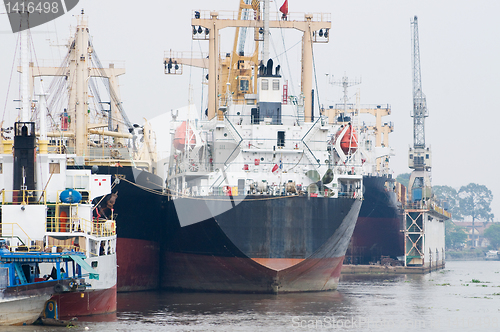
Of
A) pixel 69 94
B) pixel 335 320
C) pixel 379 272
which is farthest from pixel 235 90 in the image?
pixel 335 320

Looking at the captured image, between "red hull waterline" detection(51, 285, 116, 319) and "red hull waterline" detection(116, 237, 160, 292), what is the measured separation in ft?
28.8

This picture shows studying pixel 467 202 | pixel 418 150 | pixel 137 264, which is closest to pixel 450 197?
pixel 467 202

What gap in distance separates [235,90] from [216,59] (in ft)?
12.8

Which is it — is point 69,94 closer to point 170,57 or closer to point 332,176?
point 170,57

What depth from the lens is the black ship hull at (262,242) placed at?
3691 centimetres

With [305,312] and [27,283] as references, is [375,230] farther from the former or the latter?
[27,283]

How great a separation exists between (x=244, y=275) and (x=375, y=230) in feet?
101

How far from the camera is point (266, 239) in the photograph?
1453 inches

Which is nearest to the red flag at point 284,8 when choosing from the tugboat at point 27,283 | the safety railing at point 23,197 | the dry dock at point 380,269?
the dry dock at point 380,269

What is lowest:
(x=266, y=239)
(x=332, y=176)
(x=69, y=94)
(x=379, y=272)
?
(x=379, y=272)

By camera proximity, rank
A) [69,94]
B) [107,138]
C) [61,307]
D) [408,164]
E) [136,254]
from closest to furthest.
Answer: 1. [61,307]
2. [136,254]
3. [69,94]
4. [107,138]
5. [408,164]

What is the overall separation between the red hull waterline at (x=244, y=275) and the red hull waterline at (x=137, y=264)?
1.29m

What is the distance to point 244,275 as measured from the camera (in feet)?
123

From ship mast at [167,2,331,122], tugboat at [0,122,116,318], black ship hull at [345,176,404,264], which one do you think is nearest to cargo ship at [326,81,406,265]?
black ship hull at [345,176,404,264]
